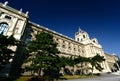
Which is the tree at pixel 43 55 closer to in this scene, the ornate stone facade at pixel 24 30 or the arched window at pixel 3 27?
the ornate stone facade at pixel 24 30

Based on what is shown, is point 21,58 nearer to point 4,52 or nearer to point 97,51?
point 4,52

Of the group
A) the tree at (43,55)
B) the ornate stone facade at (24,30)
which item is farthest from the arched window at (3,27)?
the tree at (43,55)

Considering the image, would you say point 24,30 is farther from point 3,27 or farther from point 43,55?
point 43,55

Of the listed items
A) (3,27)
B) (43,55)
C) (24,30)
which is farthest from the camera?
(24,30)

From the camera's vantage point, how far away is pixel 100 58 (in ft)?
123

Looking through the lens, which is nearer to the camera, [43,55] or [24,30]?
[43,55]

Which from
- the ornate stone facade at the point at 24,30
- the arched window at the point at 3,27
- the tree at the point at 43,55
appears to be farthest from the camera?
the ornate stone facade at the point at 24,30

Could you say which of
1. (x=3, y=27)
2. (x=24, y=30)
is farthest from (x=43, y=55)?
(x=3, y=27)

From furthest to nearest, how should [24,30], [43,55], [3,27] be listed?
[24,30] < [3,27] < [43,55]

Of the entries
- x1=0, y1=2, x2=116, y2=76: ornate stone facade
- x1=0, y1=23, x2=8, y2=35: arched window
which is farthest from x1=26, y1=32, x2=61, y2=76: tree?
x1=0, y1=23, x2=8, y2=35: arched window

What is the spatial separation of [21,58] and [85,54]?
32426mm

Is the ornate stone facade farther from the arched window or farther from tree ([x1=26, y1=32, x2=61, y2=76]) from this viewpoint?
tree ([x1=26, y1=32, x2=61, y2=76])

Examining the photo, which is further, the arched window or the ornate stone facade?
the ornate stone facade

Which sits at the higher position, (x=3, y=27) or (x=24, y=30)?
(x=24, y=30)
